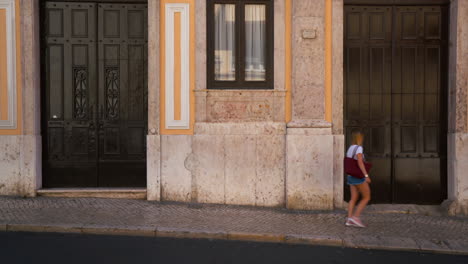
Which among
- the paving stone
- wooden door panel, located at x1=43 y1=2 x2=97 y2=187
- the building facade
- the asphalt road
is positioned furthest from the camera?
wooden door panel, located at x1=43 y1=2 x2=97 y2=187

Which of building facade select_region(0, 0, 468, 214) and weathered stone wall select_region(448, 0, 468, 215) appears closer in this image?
weathered stone wall select_region(448, 0, 468, 215)

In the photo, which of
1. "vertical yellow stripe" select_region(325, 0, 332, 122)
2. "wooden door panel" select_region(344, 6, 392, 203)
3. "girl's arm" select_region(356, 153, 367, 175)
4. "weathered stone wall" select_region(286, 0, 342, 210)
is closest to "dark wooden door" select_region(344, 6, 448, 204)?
"wooden door panel" select_region(344, 6, 392, 203)

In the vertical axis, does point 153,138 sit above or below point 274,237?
above

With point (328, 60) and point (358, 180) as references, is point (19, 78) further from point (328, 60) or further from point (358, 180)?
point (358, 180)

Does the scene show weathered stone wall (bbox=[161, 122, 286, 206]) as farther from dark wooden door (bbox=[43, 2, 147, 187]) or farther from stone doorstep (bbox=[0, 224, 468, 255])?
stone doorstep (bbox=[0, 224, 468, 255])

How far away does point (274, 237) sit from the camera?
6.62m

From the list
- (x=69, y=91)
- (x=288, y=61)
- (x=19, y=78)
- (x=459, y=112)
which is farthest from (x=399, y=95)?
(x=19, y=78)

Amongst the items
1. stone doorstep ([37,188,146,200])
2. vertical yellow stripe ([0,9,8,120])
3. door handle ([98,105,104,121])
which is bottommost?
stone doorstep ([37,188,146,200])

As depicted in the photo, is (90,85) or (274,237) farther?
(90,85)

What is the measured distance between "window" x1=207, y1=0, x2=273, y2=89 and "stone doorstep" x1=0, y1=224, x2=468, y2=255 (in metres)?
3.51

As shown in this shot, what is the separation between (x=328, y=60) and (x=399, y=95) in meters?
1.74

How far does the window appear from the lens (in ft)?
30.2

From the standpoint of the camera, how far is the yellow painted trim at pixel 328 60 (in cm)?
894

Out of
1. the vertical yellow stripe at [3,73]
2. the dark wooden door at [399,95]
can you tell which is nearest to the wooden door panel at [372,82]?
the dark wooden door at [399,95]
